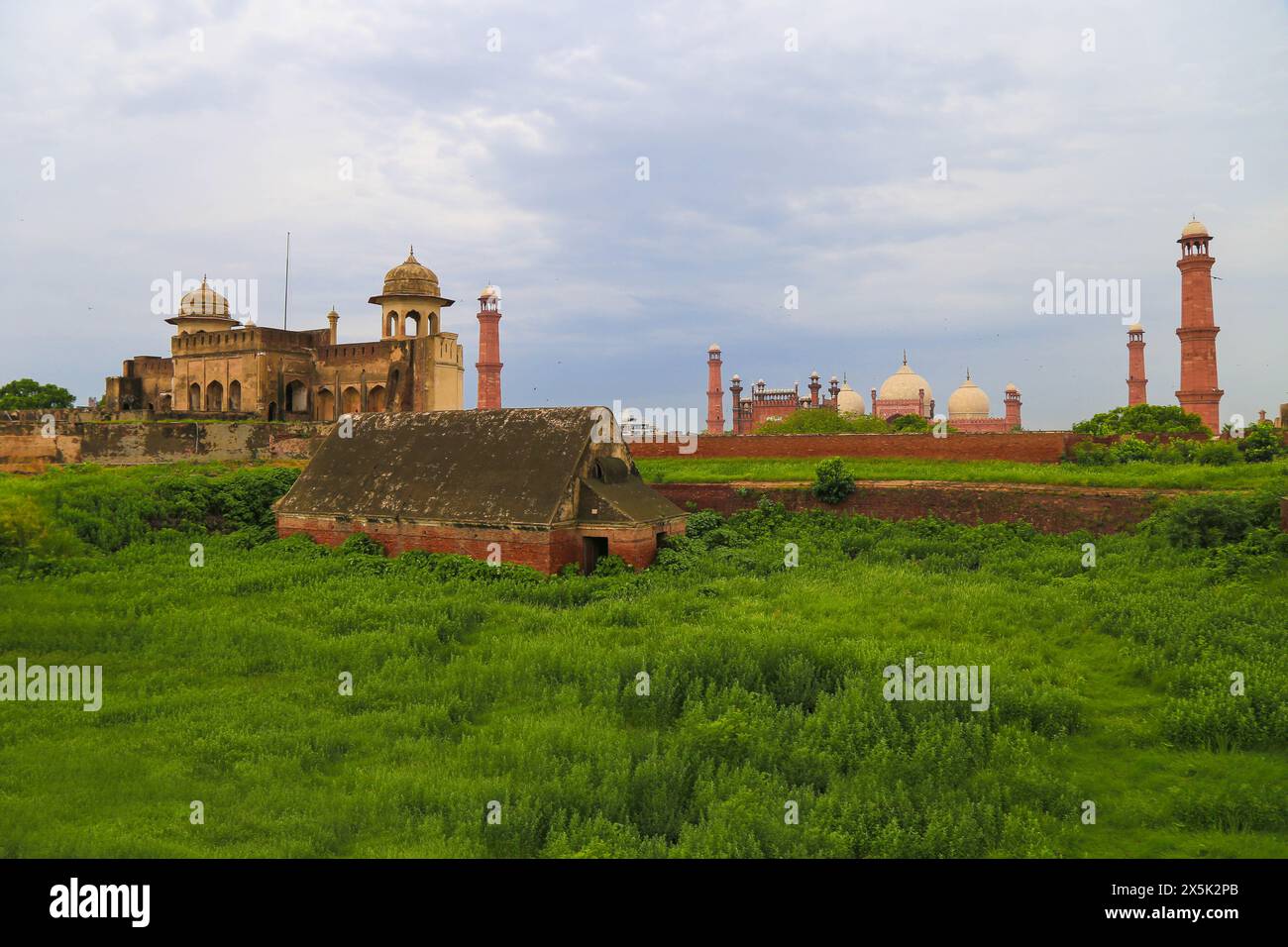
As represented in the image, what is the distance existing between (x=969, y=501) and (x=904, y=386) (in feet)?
155

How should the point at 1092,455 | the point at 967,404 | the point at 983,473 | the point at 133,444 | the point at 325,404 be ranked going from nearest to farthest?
1. the point at 983,473
2. the point at 1092,455
3. the point at 133,444
4. the point at 325,404
5. the point at 967,404

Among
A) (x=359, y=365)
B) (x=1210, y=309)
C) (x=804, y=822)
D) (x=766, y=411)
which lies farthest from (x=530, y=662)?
(x=766, y=411)

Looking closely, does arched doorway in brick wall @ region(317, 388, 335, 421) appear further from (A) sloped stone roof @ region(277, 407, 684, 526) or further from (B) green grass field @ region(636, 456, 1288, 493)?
(B) green grass field @ region(636, 456, 1288, 493)

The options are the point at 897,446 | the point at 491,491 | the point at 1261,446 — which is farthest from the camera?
the point at 897,446

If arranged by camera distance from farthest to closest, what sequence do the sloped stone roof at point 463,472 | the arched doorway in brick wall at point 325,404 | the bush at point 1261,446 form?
1. the arched doorway in brick wall at point 325,404
2. the bush at point 1261,446
3. the sloped stone roof at point 463,472

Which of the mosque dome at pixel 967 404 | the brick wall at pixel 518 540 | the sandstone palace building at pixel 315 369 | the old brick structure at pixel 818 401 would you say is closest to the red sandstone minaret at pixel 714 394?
the old brick structure at pixel 818 401

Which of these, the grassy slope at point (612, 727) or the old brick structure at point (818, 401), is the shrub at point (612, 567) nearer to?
the grassy slope at point (612, 727)

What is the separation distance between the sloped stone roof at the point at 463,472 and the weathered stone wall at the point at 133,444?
26.8 ft

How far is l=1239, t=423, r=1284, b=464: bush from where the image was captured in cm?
2317

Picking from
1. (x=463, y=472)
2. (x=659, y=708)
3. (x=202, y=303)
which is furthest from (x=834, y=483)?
(x=202, y=303)

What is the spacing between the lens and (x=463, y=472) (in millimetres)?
19109

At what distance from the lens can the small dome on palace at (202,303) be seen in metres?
40.5

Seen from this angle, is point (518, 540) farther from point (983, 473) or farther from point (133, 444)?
point (133, 444)

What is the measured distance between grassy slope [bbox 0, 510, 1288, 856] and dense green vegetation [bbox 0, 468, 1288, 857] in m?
0.04
